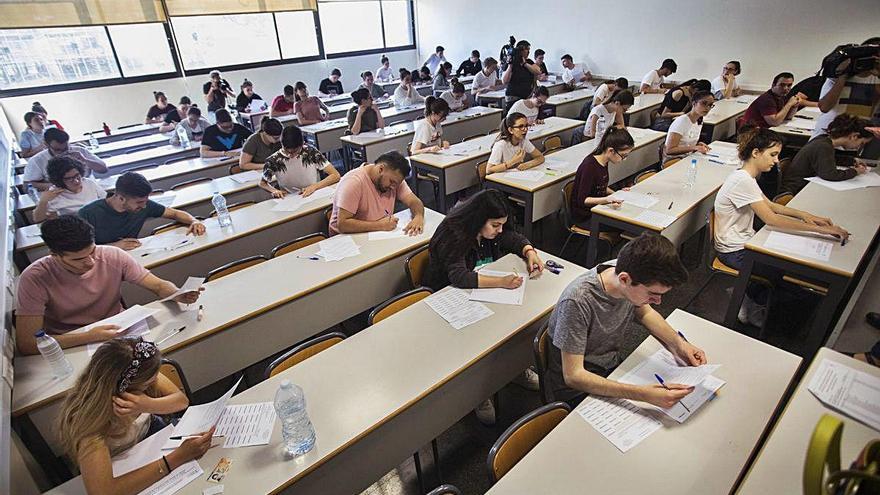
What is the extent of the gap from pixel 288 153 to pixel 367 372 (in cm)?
280

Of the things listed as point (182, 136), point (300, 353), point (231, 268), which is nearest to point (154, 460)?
point (300, 353)

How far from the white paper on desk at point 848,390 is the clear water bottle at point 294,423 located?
2.02m

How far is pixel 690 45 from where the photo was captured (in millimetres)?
8008

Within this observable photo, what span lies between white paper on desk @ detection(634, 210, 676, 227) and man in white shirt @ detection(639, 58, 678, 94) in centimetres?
577

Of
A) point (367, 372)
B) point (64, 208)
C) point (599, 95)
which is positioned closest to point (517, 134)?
point (599, 95)

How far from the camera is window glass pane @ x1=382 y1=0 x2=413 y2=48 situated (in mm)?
12250

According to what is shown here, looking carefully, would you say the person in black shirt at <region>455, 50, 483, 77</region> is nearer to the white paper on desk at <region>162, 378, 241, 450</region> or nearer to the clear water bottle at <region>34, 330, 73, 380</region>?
the clear water bottle at <region>34, 330, 73, 380</region>

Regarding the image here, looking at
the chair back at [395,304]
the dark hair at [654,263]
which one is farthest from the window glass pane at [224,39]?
the dark hair at [654,263]

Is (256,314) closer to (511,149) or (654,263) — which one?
(654,263)

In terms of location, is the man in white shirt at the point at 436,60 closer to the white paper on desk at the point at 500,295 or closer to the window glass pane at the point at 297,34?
the window glass pane at the point at 297,34

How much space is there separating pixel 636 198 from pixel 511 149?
1400mm

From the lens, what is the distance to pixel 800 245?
2.72 metres

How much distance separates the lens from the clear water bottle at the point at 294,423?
5.34 ft

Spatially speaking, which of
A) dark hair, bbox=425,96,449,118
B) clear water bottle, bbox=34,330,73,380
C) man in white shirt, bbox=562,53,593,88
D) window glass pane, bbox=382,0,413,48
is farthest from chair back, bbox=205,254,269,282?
window glass pane, bbox=382,0,413,48
